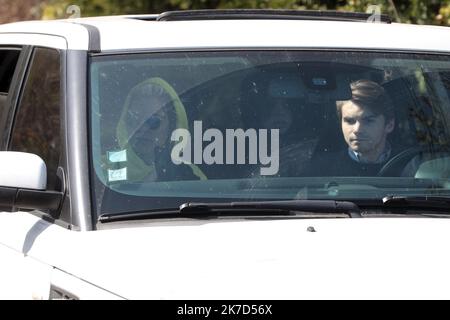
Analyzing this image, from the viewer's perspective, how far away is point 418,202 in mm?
3898

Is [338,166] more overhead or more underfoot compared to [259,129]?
more underfoot

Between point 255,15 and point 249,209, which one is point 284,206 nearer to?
point 249,209

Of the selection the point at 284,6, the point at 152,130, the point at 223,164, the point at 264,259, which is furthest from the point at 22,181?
the point at 284,6

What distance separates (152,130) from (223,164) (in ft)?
0.89

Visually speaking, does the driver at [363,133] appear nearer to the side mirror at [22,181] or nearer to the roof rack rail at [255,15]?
the roof rack rail at [255,15]

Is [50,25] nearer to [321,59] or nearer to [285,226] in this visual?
[321,59]

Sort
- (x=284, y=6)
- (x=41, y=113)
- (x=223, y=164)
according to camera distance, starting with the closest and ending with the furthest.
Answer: (x=223, y=164) → (x=41, y=113) → (x=284, y=6)

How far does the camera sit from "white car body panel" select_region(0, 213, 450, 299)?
309 cm

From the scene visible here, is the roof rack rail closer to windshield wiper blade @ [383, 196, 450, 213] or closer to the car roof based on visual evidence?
the car roof

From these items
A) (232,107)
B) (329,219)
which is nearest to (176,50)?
(232,107)

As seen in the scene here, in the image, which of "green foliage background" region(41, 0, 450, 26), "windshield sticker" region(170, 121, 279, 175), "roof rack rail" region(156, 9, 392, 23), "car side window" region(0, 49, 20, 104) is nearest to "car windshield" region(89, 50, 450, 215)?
"windshield sticker" region(170, 121, 279, 175)

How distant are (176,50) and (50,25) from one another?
27.5 inches

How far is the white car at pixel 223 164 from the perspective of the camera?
3.24 meters

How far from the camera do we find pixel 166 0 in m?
9.99
